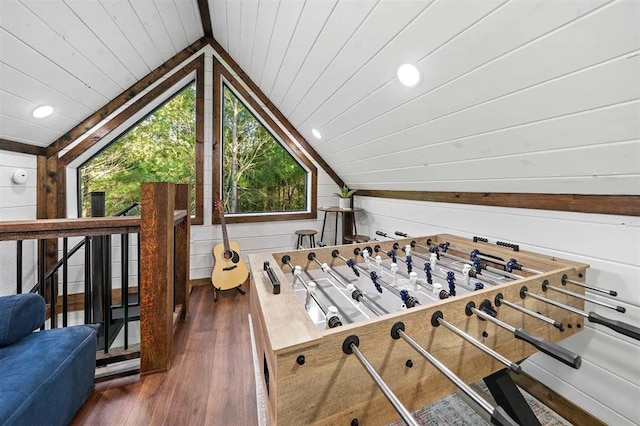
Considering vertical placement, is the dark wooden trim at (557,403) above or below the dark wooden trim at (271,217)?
below

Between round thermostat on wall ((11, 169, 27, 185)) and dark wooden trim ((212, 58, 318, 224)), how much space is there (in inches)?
63.8

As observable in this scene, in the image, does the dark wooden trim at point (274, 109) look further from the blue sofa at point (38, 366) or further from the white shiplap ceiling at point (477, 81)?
the blue sofa at point (38, 366)

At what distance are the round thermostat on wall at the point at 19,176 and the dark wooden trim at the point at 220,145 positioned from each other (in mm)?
1621

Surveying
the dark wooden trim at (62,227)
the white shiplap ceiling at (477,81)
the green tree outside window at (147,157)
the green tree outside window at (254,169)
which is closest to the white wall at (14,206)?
the green tree outside window at (147,157)

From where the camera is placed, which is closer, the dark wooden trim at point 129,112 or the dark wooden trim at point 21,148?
the dark wooden trim at point 21,148

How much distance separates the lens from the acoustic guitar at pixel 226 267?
9.74 feet

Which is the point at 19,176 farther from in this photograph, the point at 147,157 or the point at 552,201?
the point at 552,201

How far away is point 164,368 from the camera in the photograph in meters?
1.74

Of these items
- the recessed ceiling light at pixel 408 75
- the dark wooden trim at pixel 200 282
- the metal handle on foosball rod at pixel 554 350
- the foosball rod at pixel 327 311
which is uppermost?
the recessed ceiling light at pixel 408 75

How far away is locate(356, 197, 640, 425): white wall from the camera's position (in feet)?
4.41

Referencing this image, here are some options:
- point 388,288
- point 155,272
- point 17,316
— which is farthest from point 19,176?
point 388,288

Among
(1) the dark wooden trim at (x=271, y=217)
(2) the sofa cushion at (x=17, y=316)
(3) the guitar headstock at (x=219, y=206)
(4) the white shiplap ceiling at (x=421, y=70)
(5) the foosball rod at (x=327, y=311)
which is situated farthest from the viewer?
(1) the dark wooden trim at (x=271, y=217)

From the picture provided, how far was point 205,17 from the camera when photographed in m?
2.90

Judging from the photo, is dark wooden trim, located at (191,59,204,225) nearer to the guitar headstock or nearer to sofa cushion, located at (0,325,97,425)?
the guitar headstock
